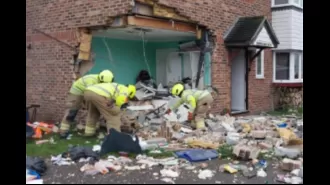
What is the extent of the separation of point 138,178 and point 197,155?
1.55 metres

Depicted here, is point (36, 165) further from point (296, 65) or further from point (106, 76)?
point (296, 65)

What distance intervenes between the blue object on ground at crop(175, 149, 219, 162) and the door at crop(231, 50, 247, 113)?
22.4 feet

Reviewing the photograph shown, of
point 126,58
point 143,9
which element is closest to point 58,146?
point 143,9

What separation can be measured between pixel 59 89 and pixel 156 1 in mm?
3693

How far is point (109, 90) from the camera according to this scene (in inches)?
326

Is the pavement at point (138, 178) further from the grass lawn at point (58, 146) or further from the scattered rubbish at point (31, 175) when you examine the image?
the grass lawn at point (58, 146)

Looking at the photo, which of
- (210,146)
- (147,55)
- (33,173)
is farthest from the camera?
(147,55)

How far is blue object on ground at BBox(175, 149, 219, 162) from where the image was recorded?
6875mm

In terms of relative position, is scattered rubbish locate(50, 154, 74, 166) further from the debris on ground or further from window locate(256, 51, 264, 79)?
window locate(256, 51, 264, 79)

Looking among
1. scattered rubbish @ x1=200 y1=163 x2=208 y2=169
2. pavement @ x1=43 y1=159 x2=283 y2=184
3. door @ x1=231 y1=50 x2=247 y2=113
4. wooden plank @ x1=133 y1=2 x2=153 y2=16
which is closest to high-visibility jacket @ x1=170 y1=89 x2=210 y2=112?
wooden plank @ x1=133 y1=2 x2=153 y2=16

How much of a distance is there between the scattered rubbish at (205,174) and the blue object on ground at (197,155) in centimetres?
70

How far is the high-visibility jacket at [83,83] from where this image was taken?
891 cm

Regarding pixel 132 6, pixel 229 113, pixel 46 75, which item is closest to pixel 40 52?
pixel 46 75

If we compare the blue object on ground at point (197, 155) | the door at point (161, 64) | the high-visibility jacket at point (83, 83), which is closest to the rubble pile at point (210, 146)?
the blue object on ground at point (197, 155)
